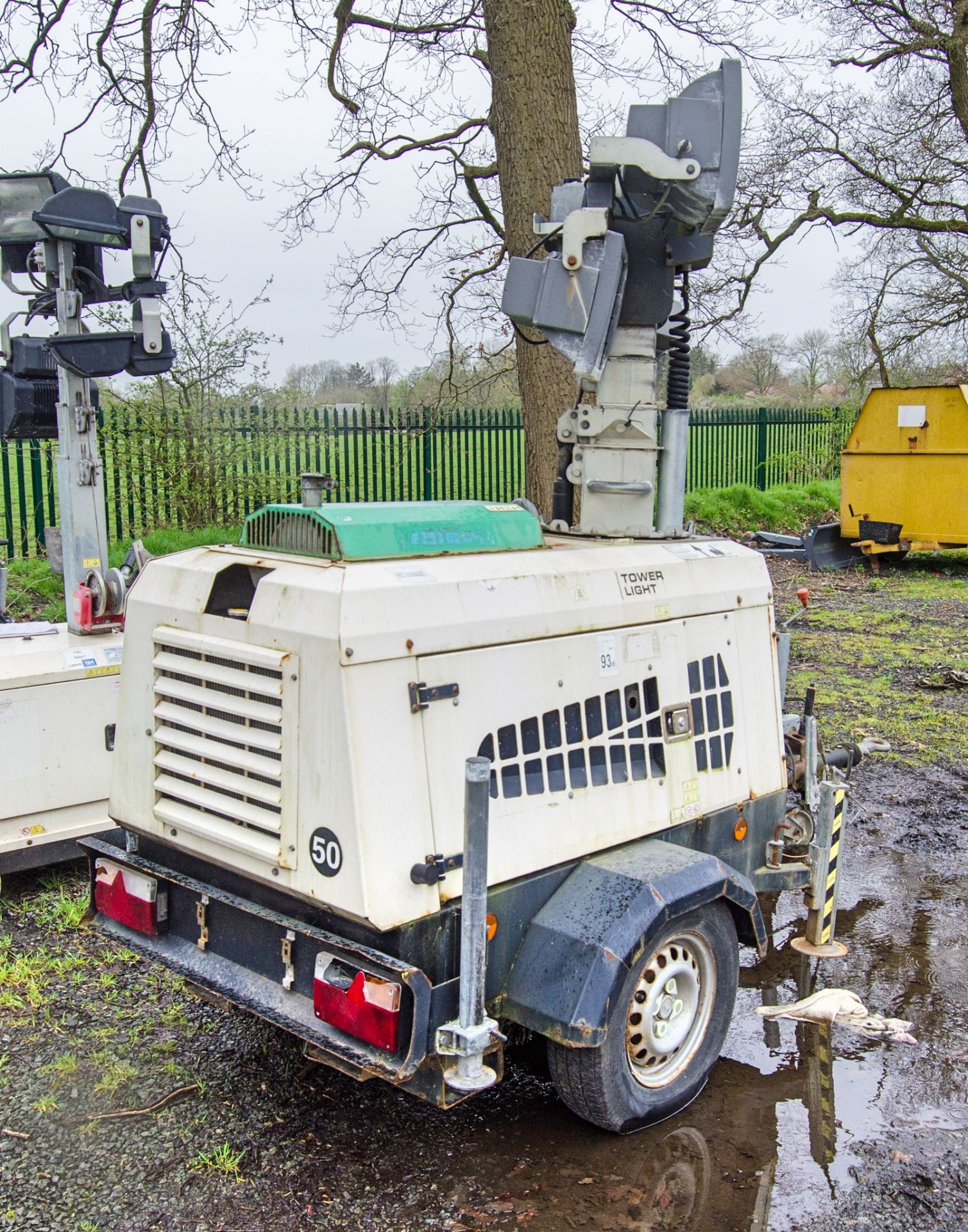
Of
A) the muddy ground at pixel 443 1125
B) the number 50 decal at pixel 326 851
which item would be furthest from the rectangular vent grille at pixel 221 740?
the muddy ground at pixel 443 1125

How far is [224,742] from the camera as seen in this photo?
11.2ft

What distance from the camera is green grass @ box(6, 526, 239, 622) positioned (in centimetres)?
1008

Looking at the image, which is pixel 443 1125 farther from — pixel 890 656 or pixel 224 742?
pixel 890 656

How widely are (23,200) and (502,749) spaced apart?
178 inches

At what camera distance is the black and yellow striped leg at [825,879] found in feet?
15.0

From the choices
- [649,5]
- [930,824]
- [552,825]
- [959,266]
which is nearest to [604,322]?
[552,825]

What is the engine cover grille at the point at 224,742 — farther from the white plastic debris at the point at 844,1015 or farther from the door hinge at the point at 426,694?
the white plastic debris at the point at 844,1015

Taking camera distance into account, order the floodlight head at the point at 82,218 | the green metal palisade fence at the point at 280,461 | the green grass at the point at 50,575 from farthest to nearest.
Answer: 1. the green metal palisade fence at the point at 280,461
2. the green grass at the point at 50,575
3. the floodlight head at the point at 82,218

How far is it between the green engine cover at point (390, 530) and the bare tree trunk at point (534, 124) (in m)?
4.93

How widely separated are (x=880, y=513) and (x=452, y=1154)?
13.4m

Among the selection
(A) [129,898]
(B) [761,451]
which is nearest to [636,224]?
(A) [129,898]

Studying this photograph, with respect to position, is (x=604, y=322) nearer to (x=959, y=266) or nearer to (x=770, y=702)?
(x=770, y=702)

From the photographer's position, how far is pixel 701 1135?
136 inches

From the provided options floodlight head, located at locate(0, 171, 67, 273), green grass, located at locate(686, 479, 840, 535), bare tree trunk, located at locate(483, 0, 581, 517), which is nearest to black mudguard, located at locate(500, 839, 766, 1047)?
floodlight head, located at locate(0, 171, 67, 273)
